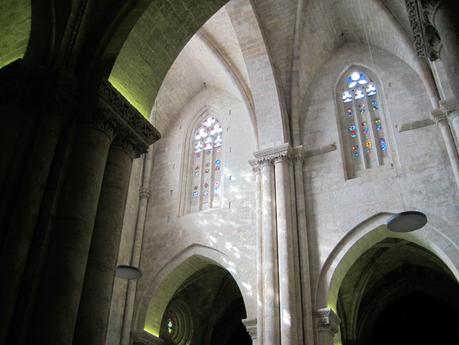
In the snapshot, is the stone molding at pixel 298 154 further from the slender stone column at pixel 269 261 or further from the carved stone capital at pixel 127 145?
the carved stone capital at pixel 127 145

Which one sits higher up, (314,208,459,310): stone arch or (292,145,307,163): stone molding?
(292,145,307,163): stone molding

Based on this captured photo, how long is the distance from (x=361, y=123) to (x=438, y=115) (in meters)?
2.24

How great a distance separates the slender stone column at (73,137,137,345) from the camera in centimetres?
509

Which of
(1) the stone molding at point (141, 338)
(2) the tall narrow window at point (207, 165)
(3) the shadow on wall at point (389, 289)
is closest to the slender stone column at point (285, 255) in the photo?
(3) the shadow on wall at point (389, 289)

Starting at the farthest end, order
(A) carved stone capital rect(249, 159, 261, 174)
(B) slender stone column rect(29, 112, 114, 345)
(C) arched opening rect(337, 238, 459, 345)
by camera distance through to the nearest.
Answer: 1. (C) arched opening rect(337, 238, 459, 345)
2. (A) carved stone capital rect(249, 159, 261, 174)
3. (B) slender stone column rect(29, 112, 114, 345)

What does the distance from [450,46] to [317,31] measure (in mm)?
10180

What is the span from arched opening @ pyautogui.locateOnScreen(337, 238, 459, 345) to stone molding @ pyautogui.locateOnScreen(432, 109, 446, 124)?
4.25m

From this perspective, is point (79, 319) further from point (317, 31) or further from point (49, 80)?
point (317, 31)

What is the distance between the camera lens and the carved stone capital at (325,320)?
10.8 m

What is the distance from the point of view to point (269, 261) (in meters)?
11.6

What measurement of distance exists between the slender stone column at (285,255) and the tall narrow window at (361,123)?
5.37ft

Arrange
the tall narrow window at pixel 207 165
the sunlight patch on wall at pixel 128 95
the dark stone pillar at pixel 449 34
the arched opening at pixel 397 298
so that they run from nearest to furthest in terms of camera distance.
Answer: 1. the dark stone pillar at pixel 449 34
2. the sunlight patch on wall at pixel 128 95
3. the tall narrow window at pixel 207 165
4. the arched opening at pixel 397 298

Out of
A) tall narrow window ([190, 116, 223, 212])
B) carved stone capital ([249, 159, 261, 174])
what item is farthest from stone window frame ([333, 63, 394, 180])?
tall narrow window ([190, 116, 223, 212])

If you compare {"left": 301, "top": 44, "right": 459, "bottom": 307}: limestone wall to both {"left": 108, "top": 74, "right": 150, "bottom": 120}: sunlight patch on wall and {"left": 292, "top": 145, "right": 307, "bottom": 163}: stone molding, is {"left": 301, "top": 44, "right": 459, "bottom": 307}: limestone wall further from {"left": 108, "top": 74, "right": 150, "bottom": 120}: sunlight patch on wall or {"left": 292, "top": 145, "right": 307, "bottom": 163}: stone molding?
{"left": 108, "top": 74, "right": 150, "bottom": 120}: sunlight patch on wall
